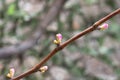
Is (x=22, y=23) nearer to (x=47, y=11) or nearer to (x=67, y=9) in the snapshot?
(x=47, y=11)

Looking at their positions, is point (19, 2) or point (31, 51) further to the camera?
point (31, 51)

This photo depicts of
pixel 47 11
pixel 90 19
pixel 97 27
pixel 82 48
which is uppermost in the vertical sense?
pixel 97 27

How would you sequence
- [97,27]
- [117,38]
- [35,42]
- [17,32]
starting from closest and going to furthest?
[97,27]
[35,42]
[17,32]
[117,38]

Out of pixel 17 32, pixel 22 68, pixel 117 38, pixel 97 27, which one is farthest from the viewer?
pixel 117 38

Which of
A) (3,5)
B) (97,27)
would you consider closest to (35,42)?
(3,5)

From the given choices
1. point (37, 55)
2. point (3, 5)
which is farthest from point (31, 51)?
point (3, 5)

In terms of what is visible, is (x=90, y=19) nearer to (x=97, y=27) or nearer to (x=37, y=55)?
(x=37, y=55)

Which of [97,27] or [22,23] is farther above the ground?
[97,27]
